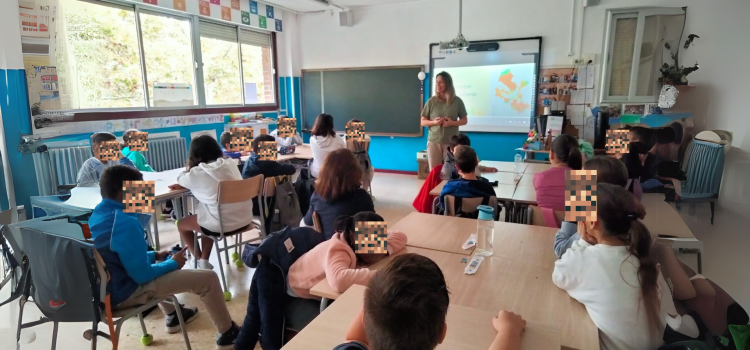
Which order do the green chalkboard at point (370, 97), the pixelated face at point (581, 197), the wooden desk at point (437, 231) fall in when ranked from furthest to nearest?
1. the green chalkboard at point (370, 97)
2. the wooden desk at point (437, 231)
3. the pixelated face at point (581, 197)

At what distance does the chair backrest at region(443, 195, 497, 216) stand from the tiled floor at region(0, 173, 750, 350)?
40.2 inches

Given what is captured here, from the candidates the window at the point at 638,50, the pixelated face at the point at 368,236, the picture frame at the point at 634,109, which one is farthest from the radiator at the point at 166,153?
the picture frame at the point at 634,109

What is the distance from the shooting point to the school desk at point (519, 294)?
1.22 m

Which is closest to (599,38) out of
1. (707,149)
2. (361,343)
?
(707,149)

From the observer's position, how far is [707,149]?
1.96m

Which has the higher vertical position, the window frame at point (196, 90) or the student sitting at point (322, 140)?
the window frame at point (196, 90)

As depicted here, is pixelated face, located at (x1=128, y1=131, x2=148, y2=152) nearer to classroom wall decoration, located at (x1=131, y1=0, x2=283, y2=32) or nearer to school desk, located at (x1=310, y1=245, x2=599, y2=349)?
classroom wall decoration, located at (x1=131, y1=0, x2=283, y2=32)

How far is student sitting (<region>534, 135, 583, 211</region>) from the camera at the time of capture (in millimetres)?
2516

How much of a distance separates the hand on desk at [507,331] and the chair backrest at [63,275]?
5.15ft

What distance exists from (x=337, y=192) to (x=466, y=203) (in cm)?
93

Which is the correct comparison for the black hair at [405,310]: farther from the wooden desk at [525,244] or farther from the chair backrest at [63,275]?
the chair backrest at [63,275]

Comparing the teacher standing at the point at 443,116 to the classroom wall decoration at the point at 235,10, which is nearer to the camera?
the teacher standing at the point at 443,116

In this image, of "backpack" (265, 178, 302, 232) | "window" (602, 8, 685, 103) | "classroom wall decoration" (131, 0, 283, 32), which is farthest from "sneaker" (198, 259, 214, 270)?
"window" (602, 8, 685, 103)

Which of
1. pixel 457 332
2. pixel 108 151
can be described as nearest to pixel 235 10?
pixel 108 151
